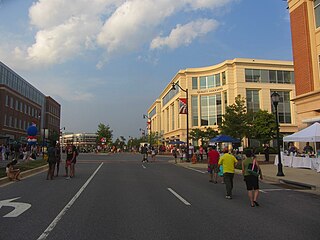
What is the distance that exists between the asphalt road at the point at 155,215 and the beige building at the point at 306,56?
1936cm

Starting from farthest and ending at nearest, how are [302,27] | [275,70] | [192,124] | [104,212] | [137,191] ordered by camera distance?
[192,124], [275,70], [302,27], [137,191], [104,212]

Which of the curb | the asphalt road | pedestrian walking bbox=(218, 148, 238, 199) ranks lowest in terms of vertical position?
the asphalt road

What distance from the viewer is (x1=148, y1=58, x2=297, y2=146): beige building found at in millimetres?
65625

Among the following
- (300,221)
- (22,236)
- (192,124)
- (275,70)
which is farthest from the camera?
(192,124)

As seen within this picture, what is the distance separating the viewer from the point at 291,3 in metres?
32.1

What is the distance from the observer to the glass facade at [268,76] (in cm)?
6619

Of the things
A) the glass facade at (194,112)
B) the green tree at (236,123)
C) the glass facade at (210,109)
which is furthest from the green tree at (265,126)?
the glass facade at (194,112)

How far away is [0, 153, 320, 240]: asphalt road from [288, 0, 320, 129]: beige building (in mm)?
19357

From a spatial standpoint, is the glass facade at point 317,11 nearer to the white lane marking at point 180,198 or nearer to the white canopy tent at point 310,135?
the white canopy tent at point 310,135

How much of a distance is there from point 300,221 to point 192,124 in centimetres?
6563

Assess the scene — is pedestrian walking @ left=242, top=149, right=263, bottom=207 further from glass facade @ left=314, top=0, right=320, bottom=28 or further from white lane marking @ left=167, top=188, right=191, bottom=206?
glass facade @ left=314, top=0, right=320, bottom=28

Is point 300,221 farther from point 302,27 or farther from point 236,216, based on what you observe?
point 302,27

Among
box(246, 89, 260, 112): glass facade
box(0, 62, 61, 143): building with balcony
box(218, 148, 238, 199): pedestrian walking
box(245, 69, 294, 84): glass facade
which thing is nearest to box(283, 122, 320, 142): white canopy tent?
box(218, 148, 238, 199): pedestrian walking

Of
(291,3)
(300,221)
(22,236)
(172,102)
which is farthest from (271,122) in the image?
(22,236)
